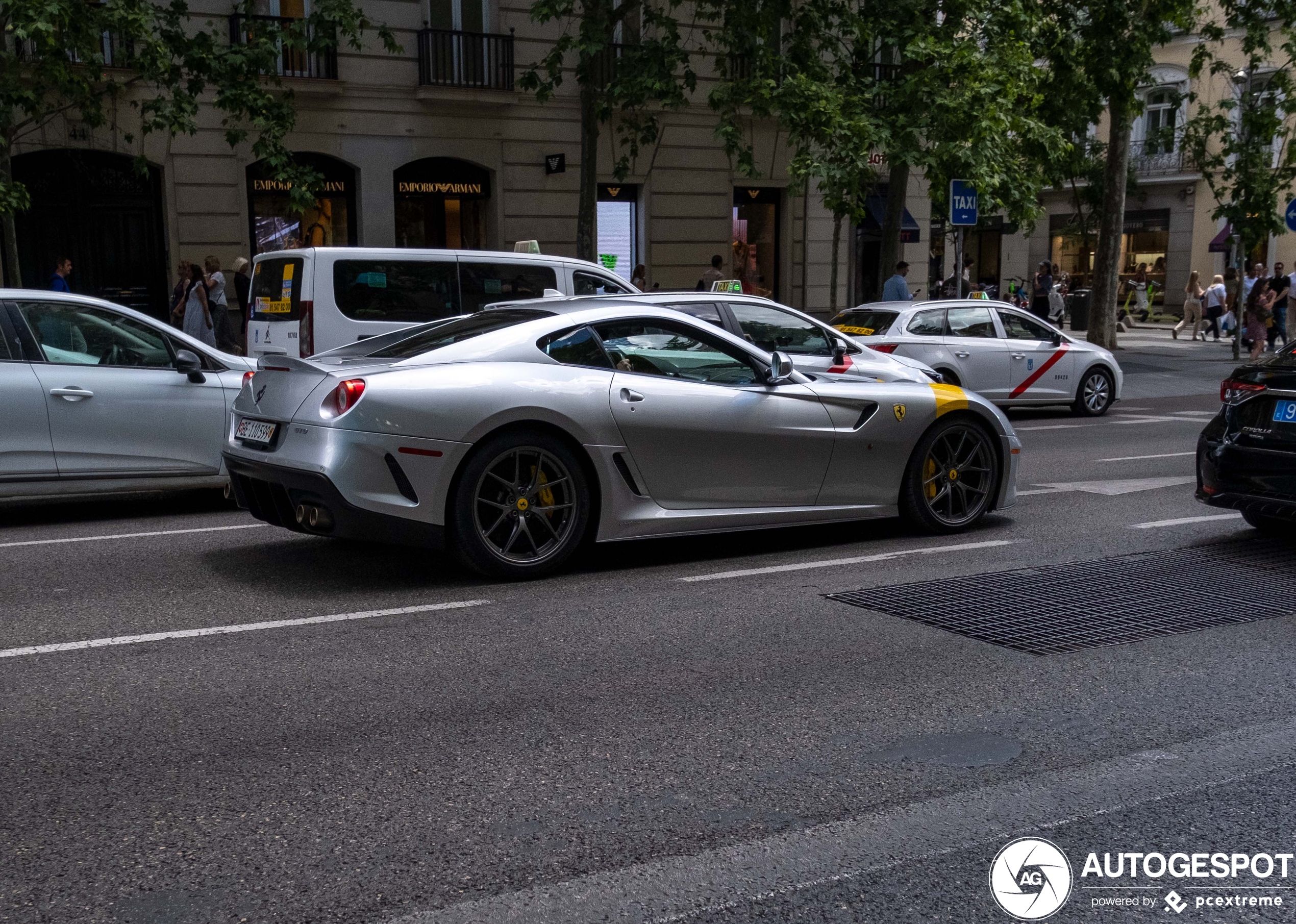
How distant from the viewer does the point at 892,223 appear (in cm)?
2356

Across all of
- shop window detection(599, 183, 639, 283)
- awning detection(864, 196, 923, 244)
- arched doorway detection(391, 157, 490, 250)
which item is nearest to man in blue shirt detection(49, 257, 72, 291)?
arched doorway detection(391, 157, 490, 250)

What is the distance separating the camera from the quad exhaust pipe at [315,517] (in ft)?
21.3

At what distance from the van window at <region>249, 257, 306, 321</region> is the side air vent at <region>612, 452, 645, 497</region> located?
6.51 m

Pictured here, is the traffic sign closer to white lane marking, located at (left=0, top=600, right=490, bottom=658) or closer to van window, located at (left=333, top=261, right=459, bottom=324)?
van window, located at (left=333, top=261, right=459, bottom=324)

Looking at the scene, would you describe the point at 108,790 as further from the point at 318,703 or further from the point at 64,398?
the point at 64,398

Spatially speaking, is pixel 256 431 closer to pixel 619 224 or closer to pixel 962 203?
pixel 962 203

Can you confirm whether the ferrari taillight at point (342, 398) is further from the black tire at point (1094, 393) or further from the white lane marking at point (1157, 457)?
the black tire at point (1094, 393)

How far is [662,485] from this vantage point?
7.18 metres

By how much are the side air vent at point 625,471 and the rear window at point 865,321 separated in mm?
9787

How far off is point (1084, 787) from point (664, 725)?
55.5 inches

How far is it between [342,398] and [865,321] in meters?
11.1

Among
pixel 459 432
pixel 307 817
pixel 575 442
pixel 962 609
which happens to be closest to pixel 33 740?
pixel 307 817

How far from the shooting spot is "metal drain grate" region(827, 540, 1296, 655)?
19.6 ft

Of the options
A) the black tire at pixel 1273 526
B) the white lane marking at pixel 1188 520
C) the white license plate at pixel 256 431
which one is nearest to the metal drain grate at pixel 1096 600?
the black tire at pixel 1273 526
